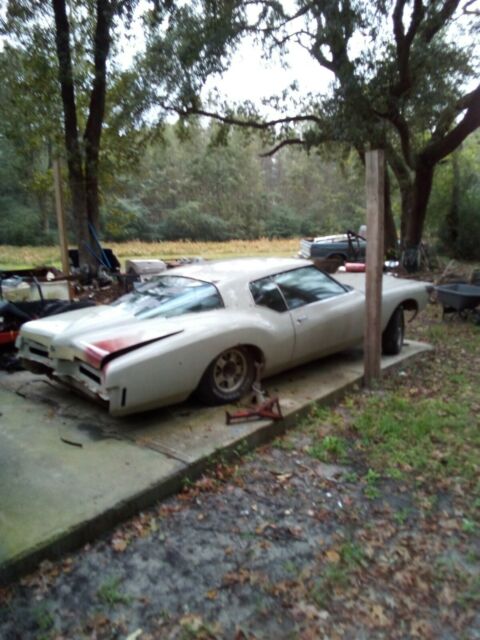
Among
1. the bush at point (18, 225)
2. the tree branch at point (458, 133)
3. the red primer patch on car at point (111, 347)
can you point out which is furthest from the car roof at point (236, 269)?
the bush at point (18, 225)

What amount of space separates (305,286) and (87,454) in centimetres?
276

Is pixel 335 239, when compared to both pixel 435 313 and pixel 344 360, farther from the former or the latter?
pixel 344 360

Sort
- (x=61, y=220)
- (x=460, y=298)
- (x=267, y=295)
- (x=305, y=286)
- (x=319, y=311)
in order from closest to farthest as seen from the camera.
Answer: (x=267, y=295), (x=319, y=311), (x=305, y=286), (x=460, y=298), (x=61, y=220)

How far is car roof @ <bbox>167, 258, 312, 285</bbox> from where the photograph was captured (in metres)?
4.84

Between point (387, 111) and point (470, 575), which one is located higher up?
point (387, 111)

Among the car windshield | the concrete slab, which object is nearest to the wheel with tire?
the concrete slab

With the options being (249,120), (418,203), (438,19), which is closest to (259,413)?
(438,19)

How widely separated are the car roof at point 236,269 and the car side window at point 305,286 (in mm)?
88

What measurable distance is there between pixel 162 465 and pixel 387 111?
36.3 feet

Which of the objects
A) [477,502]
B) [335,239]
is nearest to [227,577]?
[477,502]

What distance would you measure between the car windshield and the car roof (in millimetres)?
130

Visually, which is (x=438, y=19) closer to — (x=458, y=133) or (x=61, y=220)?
(x=458, y=133)

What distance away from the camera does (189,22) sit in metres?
11.4

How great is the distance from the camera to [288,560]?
2.68 m
